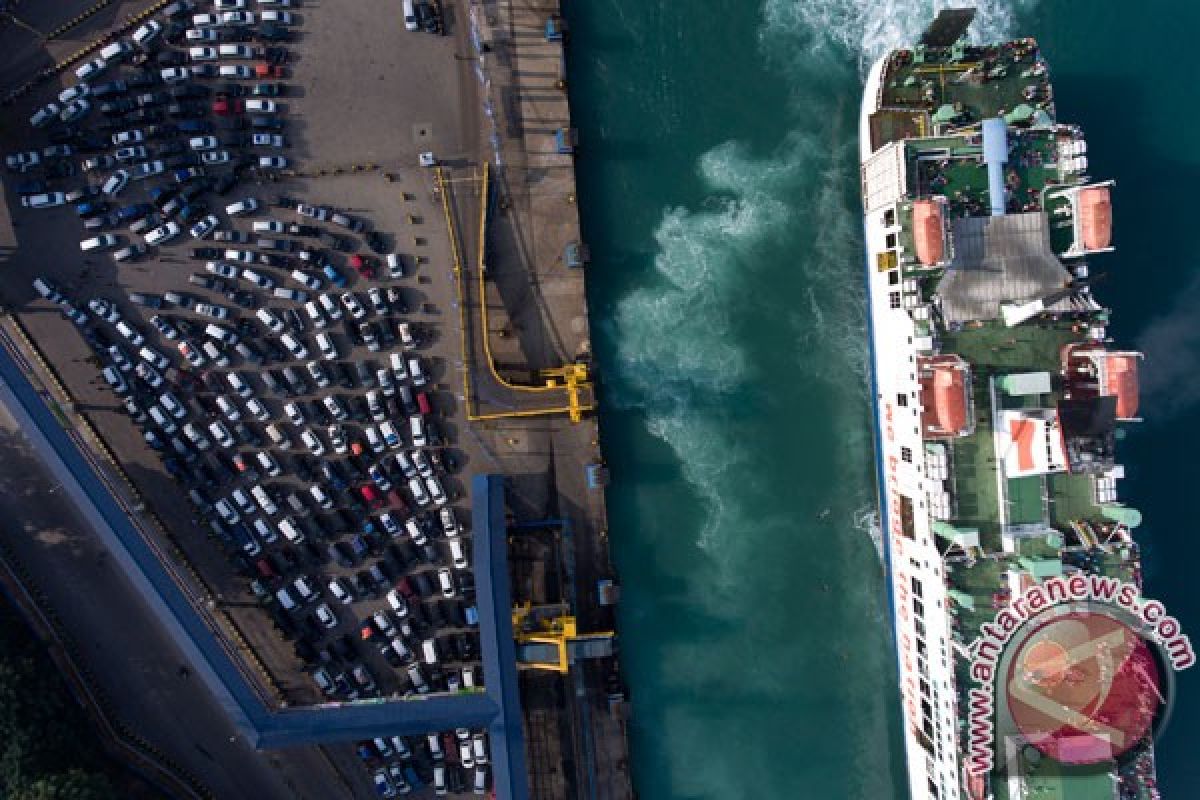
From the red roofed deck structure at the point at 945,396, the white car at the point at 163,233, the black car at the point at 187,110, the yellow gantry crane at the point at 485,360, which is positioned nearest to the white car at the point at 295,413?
the yellow gantry crane at the point at 485,360

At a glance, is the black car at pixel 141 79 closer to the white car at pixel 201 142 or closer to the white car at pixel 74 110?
the white car at pixel 74 110

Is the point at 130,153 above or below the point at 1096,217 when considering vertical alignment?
above

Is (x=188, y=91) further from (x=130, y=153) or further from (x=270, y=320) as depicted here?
(x=270, y=320)

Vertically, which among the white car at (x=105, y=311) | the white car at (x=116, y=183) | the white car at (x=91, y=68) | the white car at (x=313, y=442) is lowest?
the white car at (x=313, y=442)

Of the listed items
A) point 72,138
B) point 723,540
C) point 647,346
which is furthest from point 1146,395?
point 72,138

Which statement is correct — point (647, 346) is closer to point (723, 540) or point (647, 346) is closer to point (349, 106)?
point (723, 540)

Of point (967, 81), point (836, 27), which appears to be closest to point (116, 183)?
point (836, 27)
